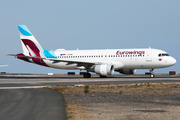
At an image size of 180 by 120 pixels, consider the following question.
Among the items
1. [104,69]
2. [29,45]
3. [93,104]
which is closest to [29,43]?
[29,45]

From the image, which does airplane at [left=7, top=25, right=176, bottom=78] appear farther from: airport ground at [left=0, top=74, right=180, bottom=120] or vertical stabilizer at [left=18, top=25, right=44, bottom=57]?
airport ground at [left=0, top=74, right=180, bottom=120]

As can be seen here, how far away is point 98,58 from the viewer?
4406 centimetres

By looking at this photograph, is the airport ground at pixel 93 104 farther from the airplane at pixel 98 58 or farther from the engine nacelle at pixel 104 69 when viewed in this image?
the airplane at pixel 98 58

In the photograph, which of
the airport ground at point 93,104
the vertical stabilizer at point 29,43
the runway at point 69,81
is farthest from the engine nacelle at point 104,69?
the airport ground at point 93,104

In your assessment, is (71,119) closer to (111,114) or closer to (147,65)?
(111,114)

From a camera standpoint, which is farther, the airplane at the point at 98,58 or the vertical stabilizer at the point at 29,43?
the vertical stabilizer at the point at 29,43

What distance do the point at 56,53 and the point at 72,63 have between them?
5117 millimetres

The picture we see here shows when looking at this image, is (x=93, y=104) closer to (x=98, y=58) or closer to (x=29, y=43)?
(x=98, y=58)

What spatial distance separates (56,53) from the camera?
4766 centimetres

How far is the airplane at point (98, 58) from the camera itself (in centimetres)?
4081

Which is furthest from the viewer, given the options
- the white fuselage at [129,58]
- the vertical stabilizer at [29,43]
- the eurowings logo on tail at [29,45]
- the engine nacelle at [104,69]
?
the vertical stabilizer at [29,43]

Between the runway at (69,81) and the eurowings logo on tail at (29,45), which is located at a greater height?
the eurowings logo on tail at (29,45)

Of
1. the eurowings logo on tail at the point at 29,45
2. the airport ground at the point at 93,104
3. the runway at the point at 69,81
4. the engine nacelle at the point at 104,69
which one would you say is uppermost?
the eurowings logo on tail at the point at 29,45

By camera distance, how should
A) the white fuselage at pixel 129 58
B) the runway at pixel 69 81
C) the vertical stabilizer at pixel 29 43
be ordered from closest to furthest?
the runway at pixel 69 81 → the white fuselage at pixel 129 58 → the vertical stabilizer at pixel 29 43
